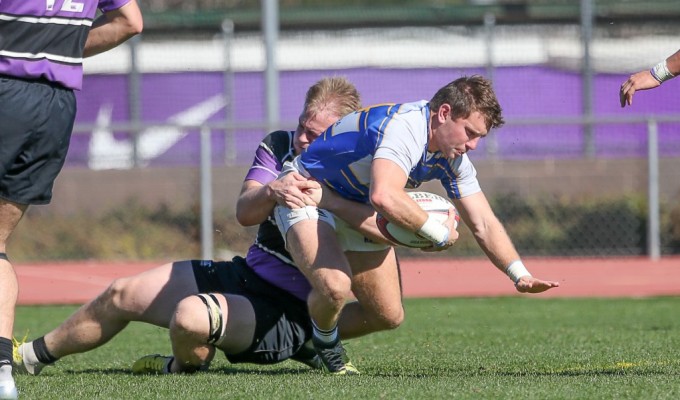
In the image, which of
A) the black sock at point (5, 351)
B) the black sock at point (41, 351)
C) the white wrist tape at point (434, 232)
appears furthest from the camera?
the black sock at point (41, 351)

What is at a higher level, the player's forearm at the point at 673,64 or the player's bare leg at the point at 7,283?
the player's forearm at the point at 673,64

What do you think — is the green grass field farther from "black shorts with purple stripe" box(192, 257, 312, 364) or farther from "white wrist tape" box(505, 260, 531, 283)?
"white wrist tape" box(505, 260, 531, 283)

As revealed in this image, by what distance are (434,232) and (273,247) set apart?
1.01 metres

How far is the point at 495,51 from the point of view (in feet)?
59.7

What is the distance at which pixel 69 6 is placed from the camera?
5027 millimetres

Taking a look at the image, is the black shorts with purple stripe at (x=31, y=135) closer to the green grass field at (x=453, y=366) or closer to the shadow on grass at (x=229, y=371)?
the green grass field at (x=453, y=366)

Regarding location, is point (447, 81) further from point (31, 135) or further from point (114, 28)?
point (31, 135)

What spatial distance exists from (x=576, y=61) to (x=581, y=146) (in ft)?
7.33

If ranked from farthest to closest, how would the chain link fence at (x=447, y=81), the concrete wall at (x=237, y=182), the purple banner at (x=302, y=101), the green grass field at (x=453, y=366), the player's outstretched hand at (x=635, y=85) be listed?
the purple banner at (x=302, y=101) < the concrete wall at (x=237, y=182) < the chain link fence at (x=447, y=81) < the player's outstretched hand at (x=635, y=85) < the green grass field at (x=453, y=366)

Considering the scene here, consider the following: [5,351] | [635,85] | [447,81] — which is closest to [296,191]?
[5,351]

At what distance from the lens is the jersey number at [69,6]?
4953 mm

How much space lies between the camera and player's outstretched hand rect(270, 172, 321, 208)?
18.3 ft

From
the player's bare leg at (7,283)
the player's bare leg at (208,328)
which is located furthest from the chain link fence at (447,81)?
the player's bare leg at (7,283)

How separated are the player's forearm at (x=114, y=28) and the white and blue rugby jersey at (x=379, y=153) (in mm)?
1057
